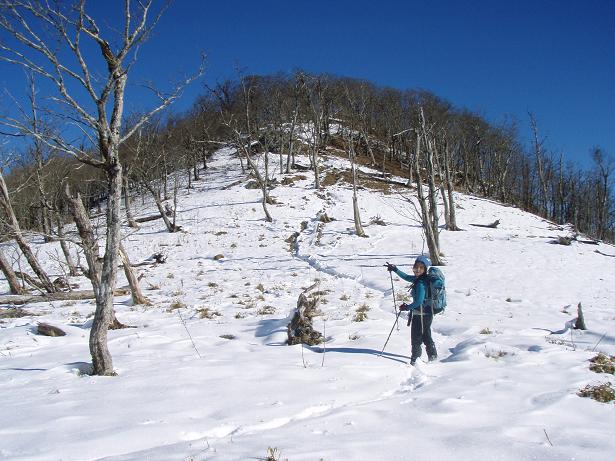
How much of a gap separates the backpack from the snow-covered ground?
0.90 metres

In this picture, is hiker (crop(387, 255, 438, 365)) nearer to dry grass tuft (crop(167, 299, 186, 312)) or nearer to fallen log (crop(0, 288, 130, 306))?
dry grass tuft (crop(167, 299, 186, 312))

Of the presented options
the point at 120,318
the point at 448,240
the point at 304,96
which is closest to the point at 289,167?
the point at 304,96

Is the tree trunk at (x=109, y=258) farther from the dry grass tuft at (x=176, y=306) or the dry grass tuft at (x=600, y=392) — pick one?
the dry grass tuft at (x=176, y=306)

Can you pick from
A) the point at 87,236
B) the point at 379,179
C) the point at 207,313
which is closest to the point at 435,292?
the point at 207,313

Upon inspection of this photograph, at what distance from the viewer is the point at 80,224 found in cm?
893

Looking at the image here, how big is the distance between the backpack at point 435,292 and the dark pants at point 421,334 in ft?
0.54

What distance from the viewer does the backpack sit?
273 inches

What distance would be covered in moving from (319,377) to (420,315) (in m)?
2.18

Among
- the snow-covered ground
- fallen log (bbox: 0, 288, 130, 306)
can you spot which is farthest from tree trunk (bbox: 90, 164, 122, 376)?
fallen log (bbox: 0, 288, 130, 306)

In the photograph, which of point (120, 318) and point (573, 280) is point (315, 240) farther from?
point (120, 318)

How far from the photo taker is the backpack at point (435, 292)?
6.93 m

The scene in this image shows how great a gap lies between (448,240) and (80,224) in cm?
2117

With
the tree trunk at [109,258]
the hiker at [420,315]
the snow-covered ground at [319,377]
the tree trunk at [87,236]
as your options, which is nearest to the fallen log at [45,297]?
the snow-covered ground at [319,377]

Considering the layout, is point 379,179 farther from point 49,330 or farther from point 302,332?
point 49,330
